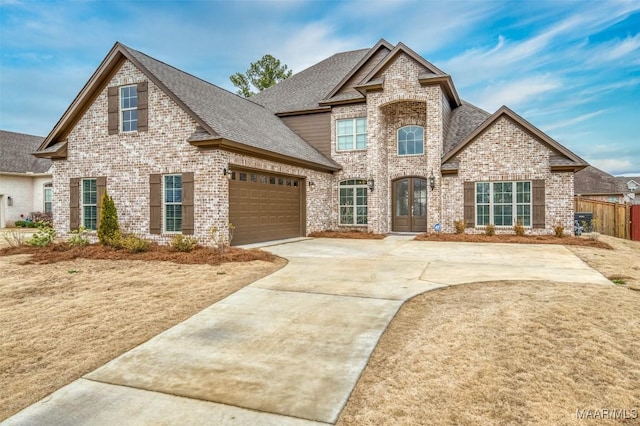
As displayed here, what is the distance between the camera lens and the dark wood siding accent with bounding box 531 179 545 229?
14.6 meters

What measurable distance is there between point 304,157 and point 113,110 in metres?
6.79

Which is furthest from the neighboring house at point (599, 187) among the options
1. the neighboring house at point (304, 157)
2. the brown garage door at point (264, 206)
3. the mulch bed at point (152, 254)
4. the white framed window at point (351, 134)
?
the mulch bed at point (152, 254)

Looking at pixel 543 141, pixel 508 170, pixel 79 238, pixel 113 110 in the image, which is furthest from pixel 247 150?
pixel 543 141

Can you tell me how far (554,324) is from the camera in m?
4.47

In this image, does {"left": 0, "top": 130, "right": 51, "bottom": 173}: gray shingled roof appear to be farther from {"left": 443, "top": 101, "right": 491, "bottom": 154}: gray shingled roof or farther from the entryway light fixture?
{"left": 443, "top": 101, "right": 491, "bottom": 154}: gray shingled roof

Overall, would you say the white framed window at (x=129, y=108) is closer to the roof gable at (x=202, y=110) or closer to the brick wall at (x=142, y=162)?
the brick wall at (x=142, y=162)

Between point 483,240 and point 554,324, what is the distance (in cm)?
986

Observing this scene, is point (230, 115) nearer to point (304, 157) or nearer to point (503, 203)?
point (304, 157)

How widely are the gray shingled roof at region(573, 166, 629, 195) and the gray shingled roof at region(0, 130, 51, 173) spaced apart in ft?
138

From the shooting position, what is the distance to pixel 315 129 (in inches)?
745

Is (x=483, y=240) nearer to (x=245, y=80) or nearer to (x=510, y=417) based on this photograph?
(x=510, y=417)

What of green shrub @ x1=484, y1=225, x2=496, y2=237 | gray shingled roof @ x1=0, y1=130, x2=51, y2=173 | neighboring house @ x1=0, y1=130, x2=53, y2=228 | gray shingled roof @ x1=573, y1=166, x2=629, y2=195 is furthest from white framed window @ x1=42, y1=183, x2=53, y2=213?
gray shingled roof @ x1=573, y1=166, x2=629, y2=195

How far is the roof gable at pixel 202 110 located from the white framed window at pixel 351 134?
2.57 metres

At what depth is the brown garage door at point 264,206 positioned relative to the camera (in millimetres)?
12125
